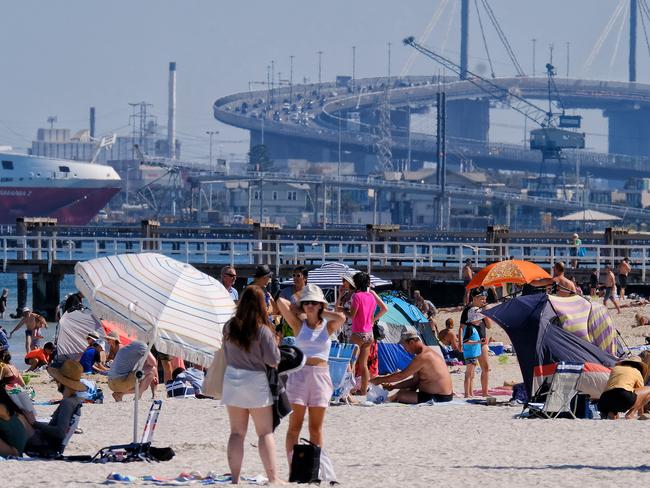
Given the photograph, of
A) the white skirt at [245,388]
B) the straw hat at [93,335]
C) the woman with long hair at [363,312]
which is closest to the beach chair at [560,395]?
the woman with long hair at [363,312]

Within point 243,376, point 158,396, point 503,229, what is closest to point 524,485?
point 243,376

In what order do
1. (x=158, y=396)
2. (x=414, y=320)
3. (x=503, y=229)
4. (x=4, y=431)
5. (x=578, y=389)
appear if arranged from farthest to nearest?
1. (x=503, y=229)
2. (x=414, y=320)
3. (x=158, y=396)
4. (x=578, y=389)
5. (x=4, y=431)

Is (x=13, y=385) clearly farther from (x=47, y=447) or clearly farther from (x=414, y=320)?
(x=414, y=320)

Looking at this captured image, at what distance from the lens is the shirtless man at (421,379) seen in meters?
14.3

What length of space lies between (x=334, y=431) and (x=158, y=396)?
10.0ft

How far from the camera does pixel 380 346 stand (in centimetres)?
1834

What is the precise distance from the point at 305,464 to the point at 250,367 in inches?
32.9

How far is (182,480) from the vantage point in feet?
33.3

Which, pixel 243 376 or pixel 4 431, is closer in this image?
pixel 243 376

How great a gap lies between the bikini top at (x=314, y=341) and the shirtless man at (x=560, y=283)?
5537 millimetres

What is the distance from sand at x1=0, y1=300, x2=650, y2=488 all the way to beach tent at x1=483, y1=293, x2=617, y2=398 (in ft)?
1.72

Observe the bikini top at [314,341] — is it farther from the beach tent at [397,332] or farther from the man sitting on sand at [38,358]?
the man sitting on sand at [38,358]

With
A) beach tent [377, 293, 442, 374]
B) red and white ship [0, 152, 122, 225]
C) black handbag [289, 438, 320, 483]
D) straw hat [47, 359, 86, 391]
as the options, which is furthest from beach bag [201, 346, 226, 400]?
red and white ship [0, 152, 122, 225]

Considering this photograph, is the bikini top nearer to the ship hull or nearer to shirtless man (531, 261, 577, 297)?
shirtless man (531, 261, 577, 297)
